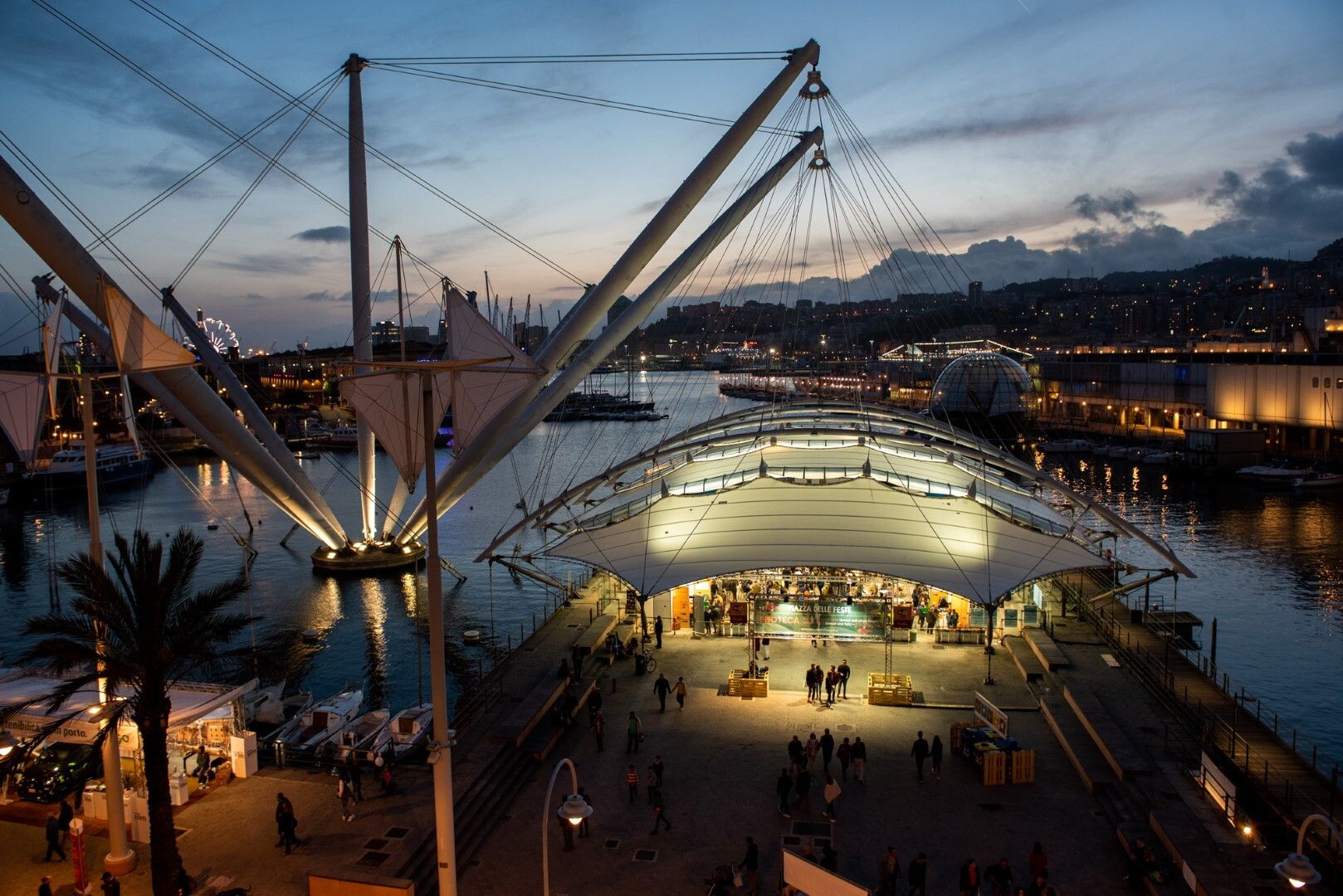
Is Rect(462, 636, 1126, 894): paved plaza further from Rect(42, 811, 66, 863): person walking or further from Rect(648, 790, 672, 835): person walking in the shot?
Rect(42, 811, 66, 863): person walking

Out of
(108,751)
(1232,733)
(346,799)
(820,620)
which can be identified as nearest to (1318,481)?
(1232,733)

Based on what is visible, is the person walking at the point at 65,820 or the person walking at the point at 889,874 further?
the person walking at the point at 65,820

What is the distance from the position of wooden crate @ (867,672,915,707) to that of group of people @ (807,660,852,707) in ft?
2.05

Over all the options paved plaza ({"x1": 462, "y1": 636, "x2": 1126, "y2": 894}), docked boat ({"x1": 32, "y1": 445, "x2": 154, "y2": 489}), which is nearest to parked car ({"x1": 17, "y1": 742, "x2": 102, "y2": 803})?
paved plaza ({"x1": 462, "y1": 636, "x2": 1126, "y2": 894})

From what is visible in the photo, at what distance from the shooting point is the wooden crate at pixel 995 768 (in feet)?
53.7

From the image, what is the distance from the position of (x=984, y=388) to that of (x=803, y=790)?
66.2 m

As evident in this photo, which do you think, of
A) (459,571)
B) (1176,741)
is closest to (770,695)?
(1176,741)

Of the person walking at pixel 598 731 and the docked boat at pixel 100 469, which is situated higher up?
the docked boat at pixel 100 469

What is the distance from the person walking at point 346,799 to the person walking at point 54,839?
4.15 metres

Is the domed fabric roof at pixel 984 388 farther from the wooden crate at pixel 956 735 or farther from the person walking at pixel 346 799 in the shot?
the person walking at pixel 346 799

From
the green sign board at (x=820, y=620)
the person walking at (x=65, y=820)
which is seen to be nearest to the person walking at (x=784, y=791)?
the green sign board at (x=820, y=620)

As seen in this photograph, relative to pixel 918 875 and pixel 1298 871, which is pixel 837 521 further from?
pixel 1298 871

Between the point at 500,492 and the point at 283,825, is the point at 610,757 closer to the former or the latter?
the point at 283,825

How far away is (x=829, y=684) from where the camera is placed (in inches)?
822
